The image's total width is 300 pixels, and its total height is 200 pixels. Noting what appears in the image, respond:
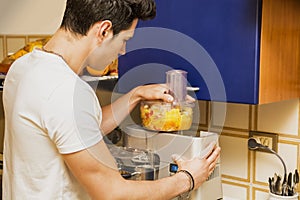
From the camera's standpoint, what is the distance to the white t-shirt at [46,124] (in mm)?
932

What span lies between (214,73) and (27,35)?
1242mm

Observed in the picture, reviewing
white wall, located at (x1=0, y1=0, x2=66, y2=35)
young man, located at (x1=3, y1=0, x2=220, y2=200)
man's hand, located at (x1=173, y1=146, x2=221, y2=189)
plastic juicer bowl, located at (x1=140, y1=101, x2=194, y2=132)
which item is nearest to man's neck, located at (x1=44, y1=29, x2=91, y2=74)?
young man, located at (x1=3, y1=0, x2=220, y2=200)

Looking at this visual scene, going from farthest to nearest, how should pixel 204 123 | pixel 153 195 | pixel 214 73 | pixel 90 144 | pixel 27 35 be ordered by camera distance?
pixel 27 35 → pixel 204 123 → pixel 214 73 → pixel 153 195 → pixel 90 144

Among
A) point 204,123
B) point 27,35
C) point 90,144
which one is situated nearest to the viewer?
point 90,144

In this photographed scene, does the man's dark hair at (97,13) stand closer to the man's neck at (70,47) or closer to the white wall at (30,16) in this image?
the man's neck at (70,47)

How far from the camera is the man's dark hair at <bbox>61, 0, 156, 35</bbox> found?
1.00 meters

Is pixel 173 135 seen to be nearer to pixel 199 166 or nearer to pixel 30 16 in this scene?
pixel 199 166

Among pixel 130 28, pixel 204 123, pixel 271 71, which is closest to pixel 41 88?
pixel 130 28

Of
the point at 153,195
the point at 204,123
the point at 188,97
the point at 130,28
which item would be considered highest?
the point at 130,28

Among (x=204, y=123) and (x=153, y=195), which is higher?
(x=204, y=123)

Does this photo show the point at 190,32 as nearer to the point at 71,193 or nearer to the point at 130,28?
the point at 130,28

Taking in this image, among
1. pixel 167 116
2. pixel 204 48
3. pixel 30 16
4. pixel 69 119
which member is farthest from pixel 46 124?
pixel 30 16

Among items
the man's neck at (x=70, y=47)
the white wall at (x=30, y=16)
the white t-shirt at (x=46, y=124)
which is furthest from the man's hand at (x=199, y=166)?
the white wall at (x=30, y=16)

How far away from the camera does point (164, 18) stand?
1.28 meters
